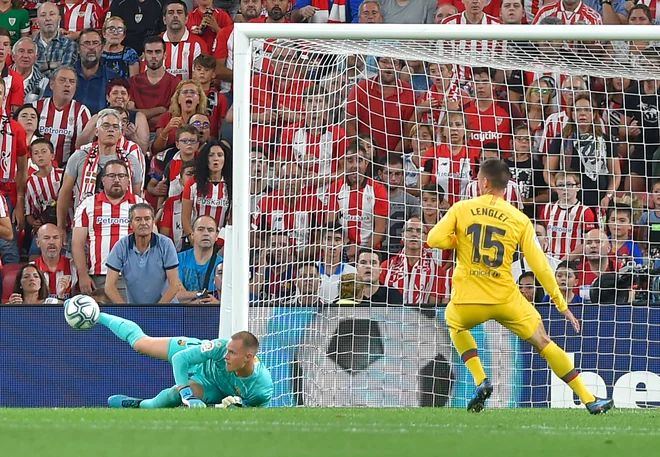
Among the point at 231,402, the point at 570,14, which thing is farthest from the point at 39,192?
the point at 570,14

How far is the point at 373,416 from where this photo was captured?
804 centimetres

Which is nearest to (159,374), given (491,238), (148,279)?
(148,279)

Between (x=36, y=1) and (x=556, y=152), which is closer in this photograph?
(x=556, y=152)

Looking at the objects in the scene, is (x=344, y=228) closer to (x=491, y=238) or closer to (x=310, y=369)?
(x=310, y=369)

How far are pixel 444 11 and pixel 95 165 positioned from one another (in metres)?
4.39

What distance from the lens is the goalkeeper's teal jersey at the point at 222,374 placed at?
8.93 metres

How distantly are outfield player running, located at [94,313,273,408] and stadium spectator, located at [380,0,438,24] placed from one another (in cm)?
604

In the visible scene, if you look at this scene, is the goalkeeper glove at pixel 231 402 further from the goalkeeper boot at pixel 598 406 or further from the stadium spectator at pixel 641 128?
the stadium spectator at pixel 641 128

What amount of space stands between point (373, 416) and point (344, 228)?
3534 mm

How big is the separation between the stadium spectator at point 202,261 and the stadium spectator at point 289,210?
881 mm

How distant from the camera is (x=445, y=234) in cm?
841

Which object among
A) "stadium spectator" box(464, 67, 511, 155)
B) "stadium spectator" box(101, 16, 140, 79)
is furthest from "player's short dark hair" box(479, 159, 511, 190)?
"stadium spectator" box(101, 16, 140, 79)

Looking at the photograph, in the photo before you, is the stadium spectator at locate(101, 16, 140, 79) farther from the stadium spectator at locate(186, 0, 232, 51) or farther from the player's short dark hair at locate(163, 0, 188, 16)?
the stadium spectator at locate(186, 0, 232, 51)

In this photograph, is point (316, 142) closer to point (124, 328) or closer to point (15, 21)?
point (124, 328)
